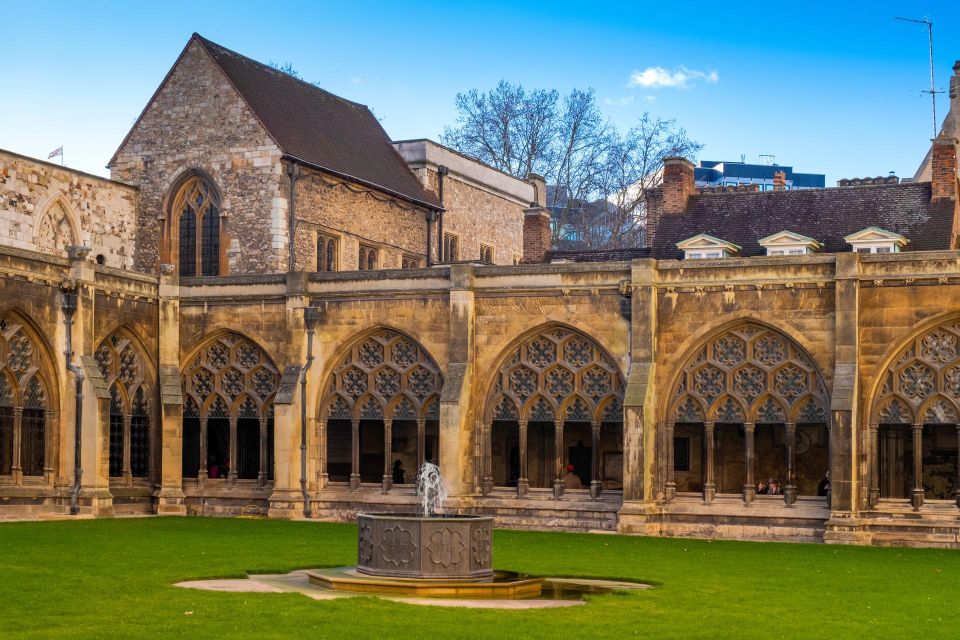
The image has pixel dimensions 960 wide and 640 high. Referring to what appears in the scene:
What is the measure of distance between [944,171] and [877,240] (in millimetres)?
3162

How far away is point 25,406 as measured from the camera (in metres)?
31.7

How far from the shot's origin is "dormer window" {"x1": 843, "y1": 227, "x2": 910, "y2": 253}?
37.8 metres

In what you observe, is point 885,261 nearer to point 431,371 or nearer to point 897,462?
point 897,462

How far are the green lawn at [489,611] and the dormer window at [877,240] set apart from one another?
1130 centimetres

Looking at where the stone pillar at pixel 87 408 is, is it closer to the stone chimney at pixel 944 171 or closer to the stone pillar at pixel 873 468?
the stone pillar at pixel 873 468

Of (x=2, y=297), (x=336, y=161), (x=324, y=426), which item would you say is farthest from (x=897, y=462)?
(x=2, y=297)

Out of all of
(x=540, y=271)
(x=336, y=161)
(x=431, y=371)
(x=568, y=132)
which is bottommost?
(x=431, y=371)

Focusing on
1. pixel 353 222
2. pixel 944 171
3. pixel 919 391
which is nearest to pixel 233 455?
pixel 353 222

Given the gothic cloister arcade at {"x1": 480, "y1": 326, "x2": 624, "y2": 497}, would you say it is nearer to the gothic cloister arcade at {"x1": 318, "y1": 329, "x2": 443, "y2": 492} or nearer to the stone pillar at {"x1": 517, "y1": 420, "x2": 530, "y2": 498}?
the stone pillar at {"x1": 517, "y1": 420, "x2": 530, "y2": 498}

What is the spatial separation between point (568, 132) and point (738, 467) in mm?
30284

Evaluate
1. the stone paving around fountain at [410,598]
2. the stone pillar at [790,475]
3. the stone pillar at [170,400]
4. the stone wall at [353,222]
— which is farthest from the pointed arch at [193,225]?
the stone paving around fountain at [410,598]

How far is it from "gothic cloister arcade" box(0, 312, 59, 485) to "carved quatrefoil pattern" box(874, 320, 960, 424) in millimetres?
17625

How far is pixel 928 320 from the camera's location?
99.1 ft

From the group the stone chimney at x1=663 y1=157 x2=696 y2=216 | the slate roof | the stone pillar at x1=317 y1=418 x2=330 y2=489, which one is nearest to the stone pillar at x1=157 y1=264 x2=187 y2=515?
the stone pillar at x1=317 y1=418 x2=330 y2=489
